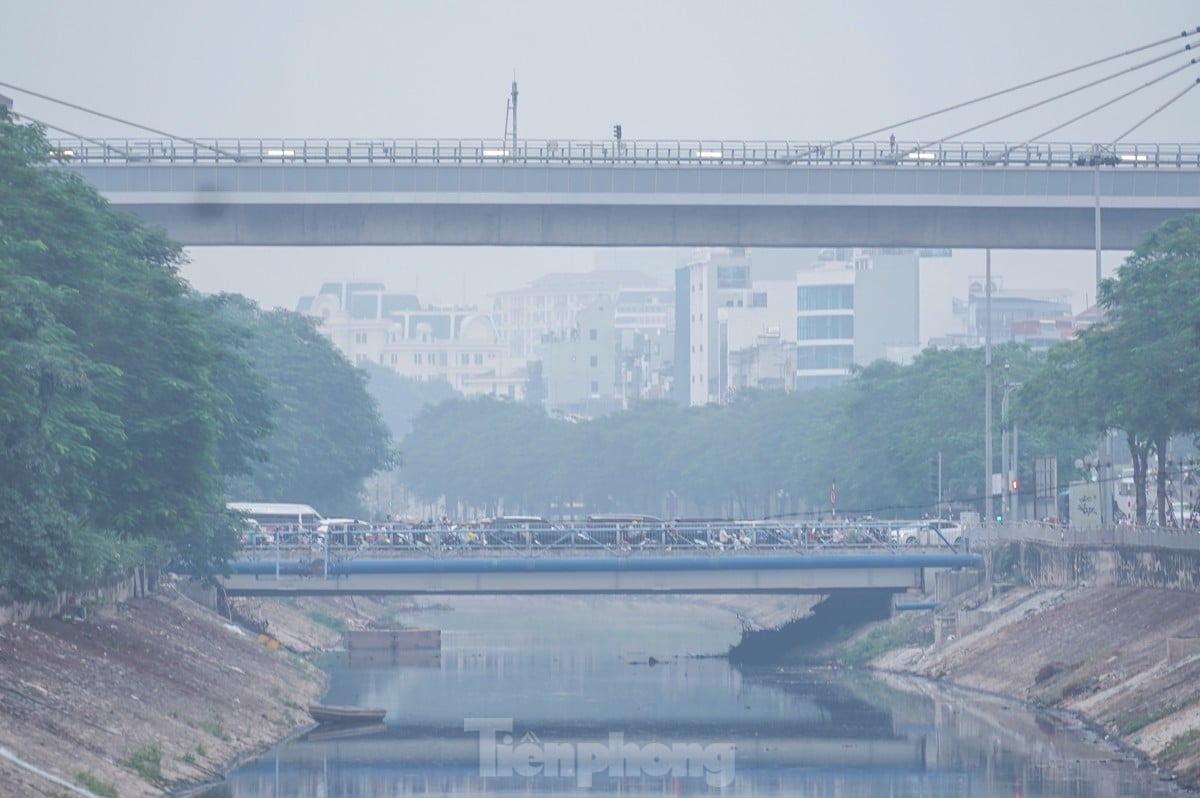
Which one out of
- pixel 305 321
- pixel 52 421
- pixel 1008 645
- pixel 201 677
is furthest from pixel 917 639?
pixel 305 321

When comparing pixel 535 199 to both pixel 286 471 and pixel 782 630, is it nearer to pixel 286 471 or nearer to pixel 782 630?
pixel 782 630

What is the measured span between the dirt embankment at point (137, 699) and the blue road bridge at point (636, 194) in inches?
590

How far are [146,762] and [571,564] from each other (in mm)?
37341

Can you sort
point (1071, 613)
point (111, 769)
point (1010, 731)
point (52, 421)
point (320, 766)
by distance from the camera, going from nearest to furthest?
point (111, 769), point (52, 421), point (320, 766), point (1010, 731), point (1071, 613)

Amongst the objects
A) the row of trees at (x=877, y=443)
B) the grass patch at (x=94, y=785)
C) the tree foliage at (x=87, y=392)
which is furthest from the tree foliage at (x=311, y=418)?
the grass patch at (x=94, y=785)

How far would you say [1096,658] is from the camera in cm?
7269

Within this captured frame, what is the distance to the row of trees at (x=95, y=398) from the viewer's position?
165 ft

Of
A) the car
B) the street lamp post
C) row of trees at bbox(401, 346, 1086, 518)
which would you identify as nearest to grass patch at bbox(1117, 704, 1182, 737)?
row of trees at bbox(401, 346, 1086, 518)

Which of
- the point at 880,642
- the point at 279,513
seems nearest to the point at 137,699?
the point at 880,642

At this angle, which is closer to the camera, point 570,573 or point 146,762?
point 146,762

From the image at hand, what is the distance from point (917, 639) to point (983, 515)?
1079 inches

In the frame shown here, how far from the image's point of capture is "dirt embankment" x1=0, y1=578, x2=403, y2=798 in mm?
47156

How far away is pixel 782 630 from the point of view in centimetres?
10331

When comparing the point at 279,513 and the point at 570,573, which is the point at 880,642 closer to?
the point at 570,573
